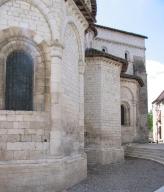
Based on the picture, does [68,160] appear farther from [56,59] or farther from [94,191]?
[56,59]

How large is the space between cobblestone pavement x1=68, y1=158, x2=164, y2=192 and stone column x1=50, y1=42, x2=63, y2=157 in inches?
A: 54.2

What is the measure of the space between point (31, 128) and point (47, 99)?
987mm

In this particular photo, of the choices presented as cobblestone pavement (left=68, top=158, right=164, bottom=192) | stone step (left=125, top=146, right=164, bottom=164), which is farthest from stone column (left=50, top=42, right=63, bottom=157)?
stone step (left=125, top=146, right=164, bottom=164)

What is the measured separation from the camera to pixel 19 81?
9.55 m

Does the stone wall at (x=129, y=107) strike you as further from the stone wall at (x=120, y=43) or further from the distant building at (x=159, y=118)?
the distant building at (x=159, y=118)

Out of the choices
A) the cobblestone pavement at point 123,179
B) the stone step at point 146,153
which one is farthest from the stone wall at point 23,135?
the stone step at point 146,153

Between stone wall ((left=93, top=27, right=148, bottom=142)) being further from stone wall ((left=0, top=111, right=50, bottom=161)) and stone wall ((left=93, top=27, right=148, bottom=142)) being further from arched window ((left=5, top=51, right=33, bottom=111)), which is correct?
arched window ((left=5, top=51, right=33, bottom=111))

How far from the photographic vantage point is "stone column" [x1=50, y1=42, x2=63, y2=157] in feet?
30.8

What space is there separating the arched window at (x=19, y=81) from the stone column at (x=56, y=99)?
2.13 feet

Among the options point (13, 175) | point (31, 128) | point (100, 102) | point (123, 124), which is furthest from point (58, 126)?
point (123, 124)

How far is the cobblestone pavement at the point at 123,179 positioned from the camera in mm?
9689

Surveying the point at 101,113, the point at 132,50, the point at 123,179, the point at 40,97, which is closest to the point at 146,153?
the point at 101,113

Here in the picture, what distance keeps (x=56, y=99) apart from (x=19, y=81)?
3.95ft

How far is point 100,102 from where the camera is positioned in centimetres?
1587
